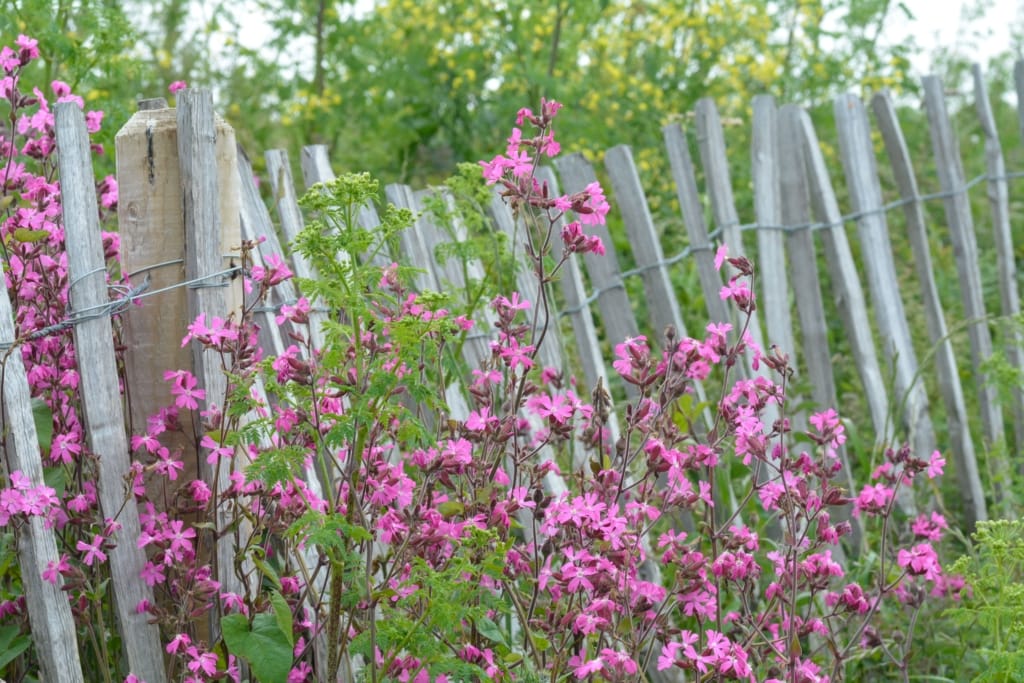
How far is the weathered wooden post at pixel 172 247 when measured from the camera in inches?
93.4

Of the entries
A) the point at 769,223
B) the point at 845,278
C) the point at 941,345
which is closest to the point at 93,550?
the point at 769,223

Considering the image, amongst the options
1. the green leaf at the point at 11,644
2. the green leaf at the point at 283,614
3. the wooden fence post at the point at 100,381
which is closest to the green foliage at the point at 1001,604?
the green leaf at the point at 283,614

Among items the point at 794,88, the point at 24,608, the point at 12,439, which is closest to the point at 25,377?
the point at 12,439

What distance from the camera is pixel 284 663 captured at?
217 cm

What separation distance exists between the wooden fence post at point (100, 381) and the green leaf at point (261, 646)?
19 cm

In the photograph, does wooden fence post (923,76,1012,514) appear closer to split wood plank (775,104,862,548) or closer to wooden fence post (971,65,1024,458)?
wooden fence post (971,65,1024,458)

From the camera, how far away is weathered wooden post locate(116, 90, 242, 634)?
7.79 ft

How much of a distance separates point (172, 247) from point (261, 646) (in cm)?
83

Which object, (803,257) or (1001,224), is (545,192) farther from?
(1001,224)

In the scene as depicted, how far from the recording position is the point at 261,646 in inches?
85.8

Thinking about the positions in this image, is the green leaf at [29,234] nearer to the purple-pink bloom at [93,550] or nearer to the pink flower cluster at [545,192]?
the purple-pink bloom at [93,550]

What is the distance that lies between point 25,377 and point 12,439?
12 centimetres

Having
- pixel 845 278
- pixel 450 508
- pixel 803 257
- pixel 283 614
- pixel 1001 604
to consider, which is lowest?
pixel 1001 604

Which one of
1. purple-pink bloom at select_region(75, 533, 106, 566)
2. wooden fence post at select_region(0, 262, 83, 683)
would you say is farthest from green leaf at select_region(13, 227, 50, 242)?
purple-pink bloom at select_region(75, 533, 106, 566)
